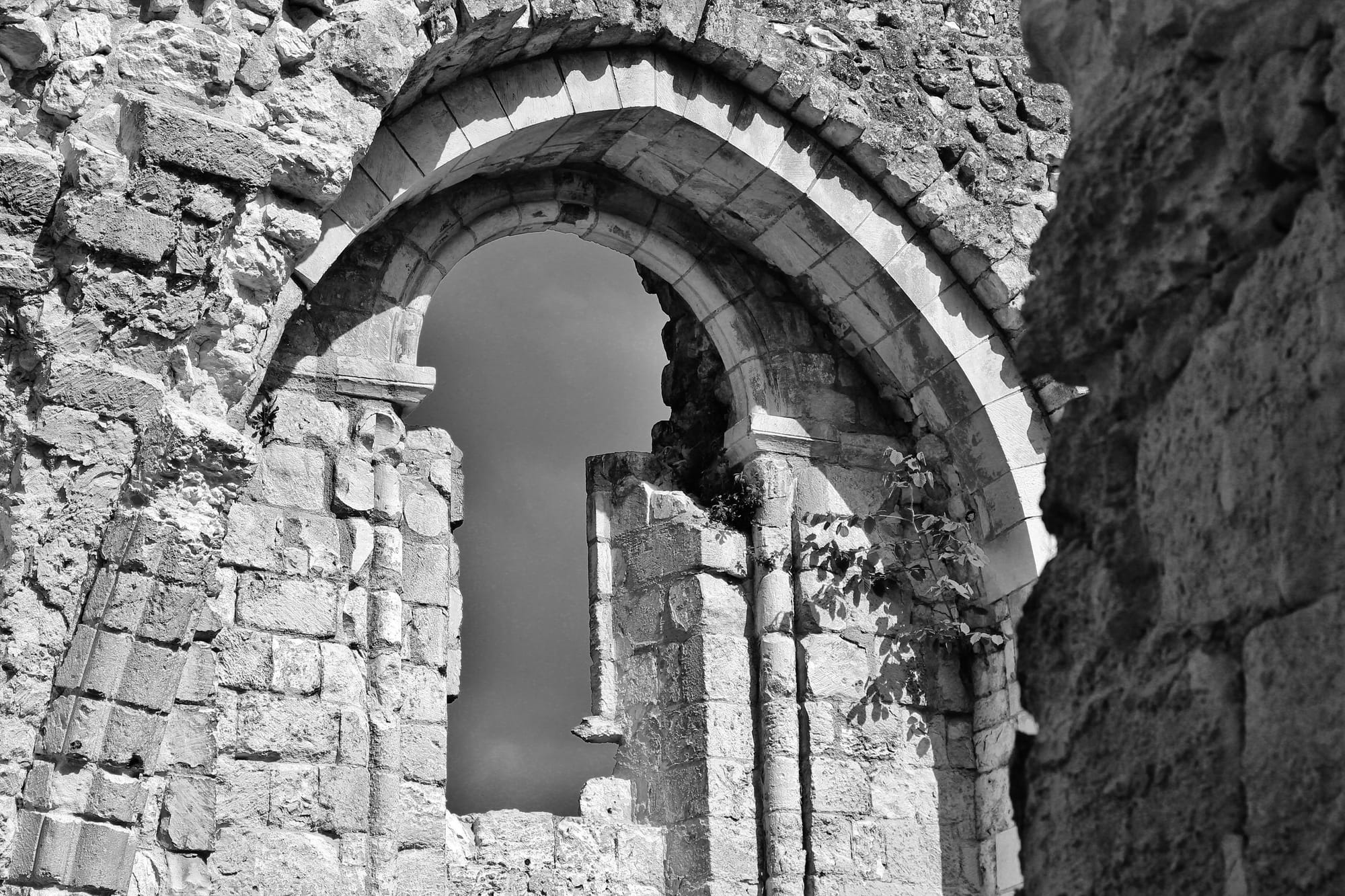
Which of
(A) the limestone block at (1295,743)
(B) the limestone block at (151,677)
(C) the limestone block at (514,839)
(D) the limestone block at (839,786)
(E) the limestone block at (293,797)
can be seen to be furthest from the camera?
(D) the limestone block at (839,786)

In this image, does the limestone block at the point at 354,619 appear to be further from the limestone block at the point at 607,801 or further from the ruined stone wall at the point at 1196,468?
the ruined stone wall at the point at 1196,468

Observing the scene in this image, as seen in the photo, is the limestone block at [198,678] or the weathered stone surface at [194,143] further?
the limestone block at [198,678]

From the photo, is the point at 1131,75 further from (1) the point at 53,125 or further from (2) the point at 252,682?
(2) the point at 252,682

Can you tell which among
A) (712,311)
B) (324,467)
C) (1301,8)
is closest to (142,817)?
(324,467)

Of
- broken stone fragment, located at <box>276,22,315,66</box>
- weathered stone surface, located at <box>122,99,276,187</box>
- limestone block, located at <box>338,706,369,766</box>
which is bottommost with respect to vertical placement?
limestone block, located at <box>338,706,369,766</box>

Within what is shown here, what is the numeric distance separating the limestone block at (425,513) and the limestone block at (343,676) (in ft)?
2.01

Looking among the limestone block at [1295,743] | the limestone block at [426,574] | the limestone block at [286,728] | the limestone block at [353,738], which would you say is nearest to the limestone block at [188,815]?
the limestone block at [286,728]

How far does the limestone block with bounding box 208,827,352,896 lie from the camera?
5.57 metres

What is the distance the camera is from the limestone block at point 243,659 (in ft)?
18.9

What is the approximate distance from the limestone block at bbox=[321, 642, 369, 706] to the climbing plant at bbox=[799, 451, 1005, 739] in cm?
196

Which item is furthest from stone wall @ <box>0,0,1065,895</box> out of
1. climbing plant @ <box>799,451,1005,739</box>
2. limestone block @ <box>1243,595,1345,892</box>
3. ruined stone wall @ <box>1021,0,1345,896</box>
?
limestone block @ <box>1243,595,1345,892</box>

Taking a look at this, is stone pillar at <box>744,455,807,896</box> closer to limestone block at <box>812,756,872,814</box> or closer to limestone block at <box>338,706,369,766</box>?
limestone block at <box>812,756,872,814</box>

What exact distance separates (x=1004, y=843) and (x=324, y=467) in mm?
3113

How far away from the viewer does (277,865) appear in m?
5.64
